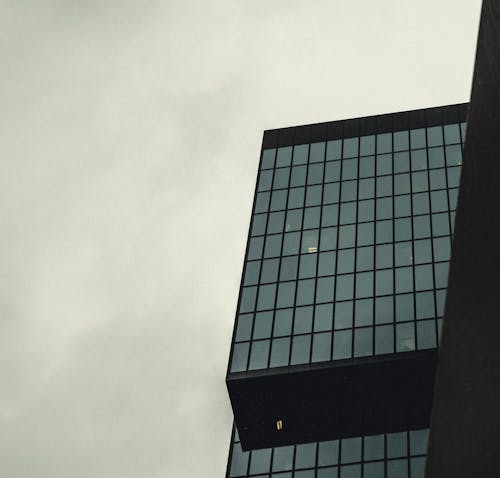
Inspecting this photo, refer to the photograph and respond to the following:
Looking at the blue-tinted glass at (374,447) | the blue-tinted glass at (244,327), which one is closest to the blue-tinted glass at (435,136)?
the blue-tinted glass at (244,327)

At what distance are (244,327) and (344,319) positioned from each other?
764 cm

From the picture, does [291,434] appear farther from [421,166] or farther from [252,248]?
[421,166]

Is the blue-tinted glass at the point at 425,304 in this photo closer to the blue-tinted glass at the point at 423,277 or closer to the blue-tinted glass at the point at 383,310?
the blue-tinted glass at the point at 423,277

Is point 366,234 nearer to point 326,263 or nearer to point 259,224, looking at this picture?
point 326,263

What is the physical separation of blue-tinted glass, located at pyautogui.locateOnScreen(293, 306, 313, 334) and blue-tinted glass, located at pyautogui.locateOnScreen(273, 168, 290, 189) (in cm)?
1623

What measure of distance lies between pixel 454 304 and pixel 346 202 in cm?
4861

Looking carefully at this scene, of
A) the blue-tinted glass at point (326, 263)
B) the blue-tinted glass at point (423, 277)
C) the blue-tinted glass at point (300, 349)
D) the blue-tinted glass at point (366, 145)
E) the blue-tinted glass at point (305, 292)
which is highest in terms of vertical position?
the blue-tinted glass at point (423, 277)

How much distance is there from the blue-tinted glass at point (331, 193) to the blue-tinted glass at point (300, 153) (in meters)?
4.62

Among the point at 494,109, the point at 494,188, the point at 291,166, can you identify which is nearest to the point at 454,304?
the point at 494,188

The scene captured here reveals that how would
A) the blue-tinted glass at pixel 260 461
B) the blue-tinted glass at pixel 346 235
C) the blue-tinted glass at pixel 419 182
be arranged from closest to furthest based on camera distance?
the blue-tinted glass at pixel 260 461 < the blue-tinted glass at pixel 346 235 < the blue-tinted glass at pixel 419 182

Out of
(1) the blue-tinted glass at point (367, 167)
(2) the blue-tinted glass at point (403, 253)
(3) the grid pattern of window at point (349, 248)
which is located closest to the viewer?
(3) the grid pattern of window at point (349, 248)

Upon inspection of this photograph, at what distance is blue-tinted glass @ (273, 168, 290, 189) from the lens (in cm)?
9094

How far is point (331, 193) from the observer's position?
88.6 m

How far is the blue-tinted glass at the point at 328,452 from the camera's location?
76.8 meters
